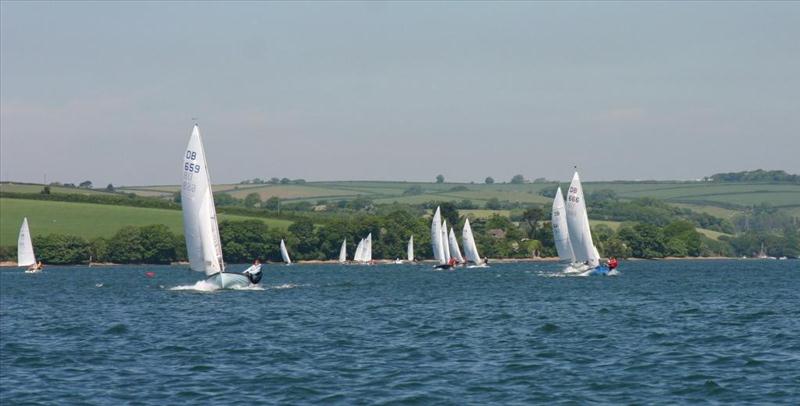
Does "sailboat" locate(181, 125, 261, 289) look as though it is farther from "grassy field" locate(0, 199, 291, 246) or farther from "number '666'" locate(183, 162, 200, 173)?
"grassy field" locate(0, 199, 291, 246)

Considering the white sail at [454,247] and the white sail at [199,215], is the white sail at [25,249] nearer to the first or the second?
the white sail at [454,247]

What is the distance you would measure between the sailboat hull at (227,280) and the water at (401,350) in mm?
4958

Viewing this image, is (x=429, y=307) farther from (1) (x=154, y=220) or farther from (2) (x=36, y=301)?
(1) (x=154, y=220)

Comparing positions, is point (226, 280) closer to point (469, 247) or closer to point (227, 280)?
point (227, 280)

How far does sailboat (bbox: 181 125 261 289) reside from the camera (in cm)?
7250

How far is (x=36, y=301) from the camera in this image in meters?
71.2

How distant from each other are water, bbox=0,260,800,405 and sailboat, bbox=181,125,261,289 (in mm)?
5503

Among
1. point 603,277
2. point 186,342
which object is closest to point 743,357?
point 186,342


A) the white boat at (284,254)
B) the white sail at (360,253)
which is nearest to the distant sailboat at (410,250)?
the white sail at (360,253)


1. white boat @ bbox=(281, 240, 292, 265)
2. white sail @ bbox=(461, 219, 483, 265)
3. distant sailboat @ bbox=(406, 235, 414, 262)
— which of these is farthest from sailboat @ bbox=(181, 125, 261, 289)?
distant sailboat @ bbox=(406, 235, 414, 262)

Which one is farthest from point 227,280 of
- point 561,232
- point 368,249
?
point 368,249

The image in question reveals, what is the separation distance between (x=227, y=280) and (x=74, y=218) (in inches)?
4738

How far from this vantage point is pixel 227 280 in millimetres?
74875

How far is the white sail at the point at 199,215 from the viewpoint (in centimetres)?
7256
